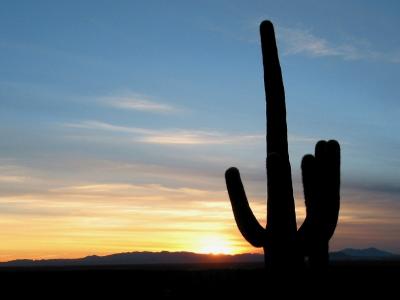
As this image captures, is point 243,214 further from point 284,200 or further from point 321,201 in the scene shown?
point 321,201

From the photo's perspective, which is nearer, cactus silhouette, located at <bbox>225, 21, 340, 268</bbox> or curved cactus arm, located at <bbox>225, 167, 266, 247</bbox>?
cactus silhouette, located at <bbox>225, 21, 340, 268</bbox>

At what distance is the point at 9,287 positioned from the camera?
96.1ft

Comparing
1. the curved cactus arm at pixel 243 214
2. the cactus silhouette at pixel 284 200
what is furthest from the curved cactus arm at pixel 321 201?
the curved cactus arm at pixel 243 214

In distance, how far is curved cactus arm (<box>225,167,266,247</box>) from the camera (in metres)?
15.5

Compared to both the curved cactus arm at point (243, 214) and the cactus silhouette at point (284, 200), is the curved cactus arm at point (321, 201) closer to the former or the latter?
the cactus silhouette at point (284, 200)

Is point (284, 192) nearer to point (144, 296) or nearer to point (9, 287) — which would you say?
point (144, 296)

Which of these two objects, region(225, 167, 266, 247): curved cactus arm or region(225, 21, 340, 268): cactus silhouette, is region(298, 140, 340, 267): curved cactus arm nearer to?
region(225, 21, 340, 268): cactus silhouette

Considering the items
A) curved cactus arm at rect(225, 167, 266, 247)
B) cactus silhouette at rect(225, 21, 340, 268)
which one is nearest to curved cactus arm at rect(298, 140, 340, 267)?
cactus silhouette at rect(225, 21, 340, 268)

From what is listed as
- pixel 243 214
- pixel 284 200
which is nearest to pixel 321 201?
pixel 284 200

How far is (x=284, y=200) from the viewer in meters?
15.2

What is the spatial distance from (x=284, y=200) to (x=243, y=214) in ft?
3.28

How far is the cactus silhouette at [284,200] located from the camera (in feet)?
49.9

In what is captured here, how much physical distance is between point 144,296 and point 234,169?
37.4ft

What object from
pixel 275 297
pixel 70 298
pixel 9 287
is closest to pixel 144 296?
pixel 70 298
